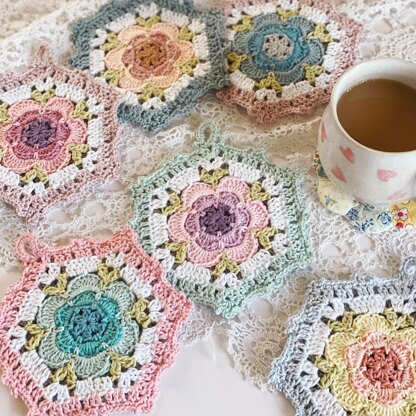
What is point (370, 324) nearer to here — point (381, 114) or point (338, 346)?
point (338, 346)

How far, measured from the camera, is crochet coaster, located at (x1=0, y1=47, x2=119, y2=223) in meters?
0.74

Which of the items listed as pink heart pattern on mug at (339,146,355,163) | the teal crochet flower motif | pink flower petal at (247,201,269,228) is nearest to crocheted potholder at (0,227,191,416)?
the teal crochet flower motif

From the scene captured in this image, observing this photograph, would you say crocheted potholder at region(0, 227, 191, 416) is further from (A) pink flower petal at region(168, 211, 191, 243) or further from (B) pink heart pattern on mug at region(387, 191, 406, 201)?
(B) pink heart pattern on mug at region(387, 191, 406, 201)

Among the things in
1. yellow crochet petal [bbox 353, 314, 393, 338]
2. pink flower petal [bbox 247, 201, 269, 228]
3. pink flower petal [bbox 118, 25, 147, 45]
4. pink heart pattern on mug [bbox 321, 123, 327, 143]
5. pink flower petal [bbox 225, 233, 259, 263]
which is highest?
pink flower petal [bbox 118, 25, 147, 45]

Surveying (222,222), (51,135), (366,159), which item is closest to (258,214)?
(222,222)

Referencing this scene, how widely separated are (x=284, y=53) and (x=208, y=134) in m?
0.15

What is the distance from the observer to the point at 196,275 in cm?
68

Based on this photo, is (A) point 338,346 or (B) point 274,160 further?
(B) point 274,160

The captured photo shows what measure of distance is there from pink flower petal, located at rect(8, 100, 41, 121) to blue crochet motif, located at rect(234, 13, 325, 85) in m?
0.27

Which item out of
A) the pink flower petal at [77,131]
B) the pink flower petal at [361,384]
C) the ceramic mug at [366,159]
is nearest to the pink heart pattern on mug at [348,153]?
the ceramic mug at [366,159]

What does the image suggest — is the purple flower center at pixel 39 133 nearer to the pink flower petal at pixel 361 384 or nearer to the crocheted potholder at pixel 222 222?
the crocheted potholder at pixel 222 222

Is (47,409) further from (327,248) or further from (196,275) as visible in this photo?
(327,248)

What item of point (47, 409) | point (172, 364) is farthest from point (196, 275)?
point (47, 409)

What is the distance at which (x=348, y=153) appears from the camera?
0.63 m
